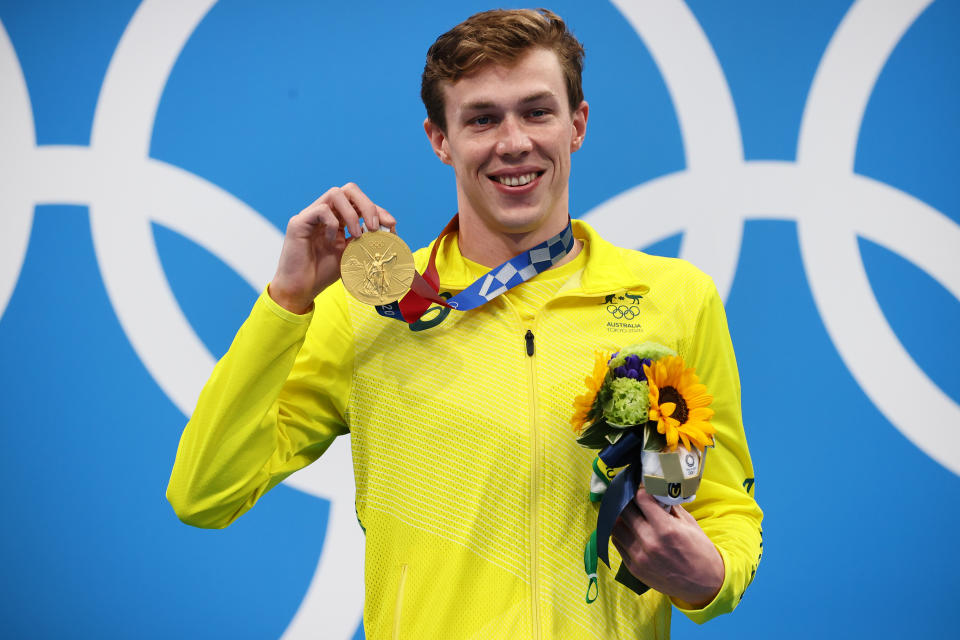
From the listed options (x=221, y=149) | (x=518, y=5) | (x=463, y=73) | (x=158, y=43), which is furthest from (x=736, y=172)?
(x=158, y=43)

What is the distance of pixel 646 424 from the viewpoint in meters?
1.31

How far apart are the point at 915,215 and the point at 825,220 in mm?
294

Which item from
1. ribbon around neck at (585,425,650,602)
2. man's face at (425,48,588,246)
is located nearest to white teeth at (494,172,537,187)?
man's face at (425,48,588,246)

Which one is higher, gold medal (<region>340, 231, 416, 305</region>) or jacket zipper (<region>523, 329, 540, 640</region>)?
gold medal (<region>340, 231, 416, 305</region>)

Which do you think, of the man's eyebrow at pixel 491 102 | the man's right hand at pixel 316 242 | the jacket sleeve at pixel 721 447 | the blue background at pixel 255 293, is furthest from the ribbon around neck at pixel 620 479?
the blue background at pixel 255 293

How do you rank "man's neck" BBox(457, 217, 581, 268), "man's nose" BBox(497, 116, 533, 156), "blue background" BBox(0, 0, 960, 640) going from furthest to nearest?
"blue background" BBox(0, 0, 960, 640), "man's neck" BBox(457, 217, 581, 268), "man's nose" BBox(497, 116, 533, 156)

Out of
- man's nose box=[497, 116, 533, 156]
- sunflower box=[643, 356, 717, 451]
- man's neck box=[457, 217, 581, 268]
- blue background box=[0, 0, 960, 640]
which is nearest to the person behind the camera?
sunflower box=[643, 356, 717, 451]

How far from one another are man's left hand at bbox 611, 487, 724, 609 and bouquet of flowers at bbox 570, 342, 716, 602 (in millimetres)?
33

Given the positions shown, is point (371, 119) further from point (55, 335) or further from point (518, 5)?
point (55, 335)

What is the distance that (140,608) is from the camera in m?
2.84

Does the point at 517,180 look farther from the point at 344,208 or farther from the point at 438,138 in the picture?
the point at 344,208

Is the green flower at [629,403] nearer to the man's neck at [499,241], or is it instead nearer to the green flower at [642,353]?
the green flower at [642,353]

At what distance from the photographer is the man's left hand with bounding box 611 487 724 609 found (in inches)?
54.2

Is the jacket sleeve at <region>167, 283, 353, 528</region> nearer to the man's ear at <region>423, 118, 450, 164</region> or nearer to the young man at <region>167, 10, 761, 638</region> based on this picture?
the young man at <region>167, 10, 761, 638</region>
